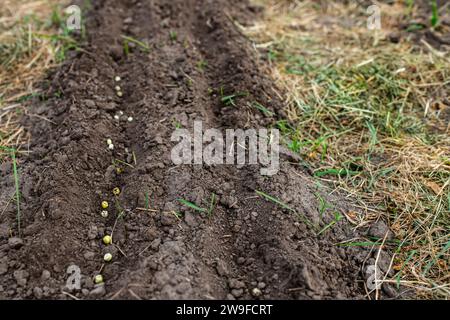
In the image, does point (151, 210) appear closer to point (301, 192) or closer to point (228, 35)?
point (301, 192)

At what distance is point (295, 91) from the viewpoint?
3.25m

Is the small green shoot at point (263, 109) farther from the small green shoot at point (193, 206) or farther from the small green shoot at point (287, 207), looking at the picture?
the small green shoot at point (193, 206)

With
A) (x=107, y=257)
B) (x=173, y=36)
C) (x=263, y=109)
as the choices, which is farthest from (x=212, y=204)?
(x=173, y=36)

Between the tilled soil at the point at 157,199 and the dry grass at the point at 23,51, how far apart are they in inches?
5.4

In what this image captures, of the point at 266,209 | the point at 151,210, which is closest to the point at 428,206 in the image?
the point at 266,209

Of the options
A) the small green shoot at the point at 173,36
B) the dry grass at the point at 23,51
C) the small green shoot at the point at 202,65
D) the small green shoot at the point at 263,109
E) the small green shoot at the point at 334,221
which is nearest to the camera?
the small green shoot at the point at 334,221

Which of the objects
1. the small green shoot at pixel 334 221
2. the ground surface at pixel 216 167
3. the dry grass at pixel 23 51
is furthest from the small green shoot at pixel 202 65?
the small green shoot at pixel 334 221

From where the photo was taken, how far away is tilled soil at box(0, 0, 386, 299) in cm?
219

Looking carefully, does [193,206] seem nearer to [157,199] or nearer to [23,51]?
[157,199]

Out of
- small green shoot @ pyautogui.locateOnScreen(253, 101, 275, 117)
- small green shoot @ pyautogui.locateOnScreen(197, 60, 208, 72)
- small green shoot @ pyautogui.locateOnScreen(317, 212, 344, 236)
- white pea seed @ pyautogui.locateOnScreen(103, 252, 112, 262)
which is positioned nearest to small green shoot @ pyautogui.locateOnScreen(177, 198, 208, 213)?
white pea seed @ pyautogui.locateOnScreen(103, 252, 112, 262)

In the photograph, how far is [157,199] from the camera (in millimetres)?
2488

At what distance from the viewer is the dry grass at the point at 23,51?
312 cm

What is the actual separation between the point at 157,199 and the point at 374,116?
1.47 m

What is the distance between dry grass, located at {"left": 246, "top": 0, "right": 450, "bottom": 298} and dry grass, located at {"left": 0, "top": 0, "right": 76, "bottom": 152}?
1.39 m
